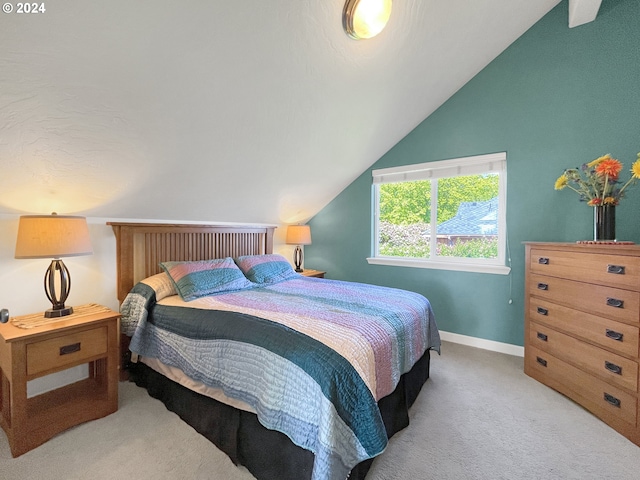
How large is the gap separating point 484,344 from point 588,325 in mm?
1123

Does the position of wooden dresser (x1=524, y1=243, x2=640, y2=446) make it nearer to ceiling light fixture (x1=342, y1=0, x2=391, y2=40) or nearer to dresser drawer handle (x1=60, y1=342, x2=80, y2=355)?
ceiling light fixture (x1=342, y1=0, x2=391, y2=40)

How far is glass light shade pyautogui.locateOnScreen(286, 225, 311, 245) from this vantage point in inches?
149

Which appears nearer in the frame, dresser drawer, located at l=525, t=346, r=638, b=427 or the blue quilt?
the blue quilt

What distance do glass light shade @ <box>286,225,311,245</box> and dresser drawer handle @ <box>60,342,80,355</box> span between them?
240cm

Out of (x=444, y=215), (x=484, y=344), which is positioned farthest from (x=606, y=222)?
(x=484, y=344)

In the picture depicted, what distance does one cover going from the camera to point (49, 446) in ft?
5.27

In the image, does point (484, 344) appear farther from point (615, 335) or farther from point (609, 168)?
point (609, 168)

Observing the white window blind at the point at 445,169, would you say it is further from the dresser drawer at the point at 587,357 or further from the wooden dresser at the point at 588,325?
the dresser drawer at the point at 587,357

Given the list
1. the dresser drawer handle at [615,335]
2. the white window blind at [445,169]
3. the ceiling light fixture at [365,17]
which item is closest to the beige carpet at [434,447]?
the dresser drawer handle at [615,335]

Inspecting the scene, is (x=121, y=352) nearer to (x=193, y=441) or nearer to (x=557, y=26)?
(x=193, y=441)

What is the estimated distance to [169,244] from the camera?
2.72 metres

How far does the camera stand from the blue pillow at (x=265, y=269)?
9.23 feet

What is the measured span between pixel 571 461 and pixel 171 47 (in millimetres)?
3012

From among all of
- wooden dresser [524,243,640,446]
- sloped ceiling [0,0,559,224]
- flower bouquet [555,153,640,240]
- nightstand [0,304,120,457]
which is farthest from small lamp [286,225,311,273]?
flower bouquet [555,153,640,240]
